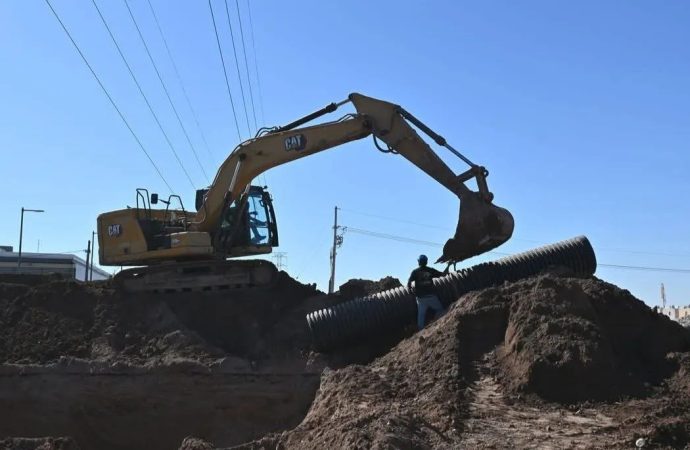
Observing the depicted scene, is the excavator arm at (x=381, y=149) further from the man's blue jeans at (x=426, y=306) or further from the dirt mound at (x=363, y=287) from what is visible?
the dirt mound at (x=363, y=287)

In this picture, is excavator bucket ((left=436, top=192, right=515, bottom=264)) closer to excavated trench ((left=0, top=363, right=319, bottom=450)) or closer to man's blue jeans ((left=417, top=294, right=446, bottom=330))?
man's blue jeans ((left=417, top=294, right=446, bottom=330))

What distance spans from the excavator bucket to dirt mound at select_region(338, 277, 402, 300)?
271 cm

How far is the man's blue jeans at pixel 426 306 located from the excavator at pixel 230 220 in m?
3.38

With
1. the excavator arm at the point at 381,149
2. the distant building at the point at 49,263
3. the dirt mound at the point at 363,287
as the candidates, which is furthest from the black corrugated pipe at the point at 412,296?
the distant building at the point at 49,263

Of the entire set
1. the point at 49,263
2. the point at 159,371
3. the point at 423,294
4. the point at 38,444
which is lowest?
the point at 38,444

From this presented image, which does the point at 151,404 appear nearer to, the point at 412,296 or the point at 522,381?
the point at 412,296

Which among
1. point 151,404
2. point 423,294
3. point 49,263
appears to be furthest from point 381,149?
point 49,263

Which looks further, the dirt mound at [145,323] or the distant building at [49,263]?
the distant building at [49,263]

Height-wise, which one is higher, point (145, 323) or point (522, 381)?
point (145, 323)

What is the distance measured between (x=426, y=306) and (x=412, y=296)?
0.68 meters

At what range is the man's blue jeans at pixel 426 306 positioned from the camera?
12977 mm

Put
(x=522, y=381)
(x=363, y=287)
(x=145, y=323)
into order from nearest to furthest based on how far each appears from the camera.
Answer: (x=522, y=381) < (x=145, y=323) < (x=363, y=287)

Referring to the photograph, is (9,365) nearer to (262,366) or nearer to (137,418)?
(137,418)

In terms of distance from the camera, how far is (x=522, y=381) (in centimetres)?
899
